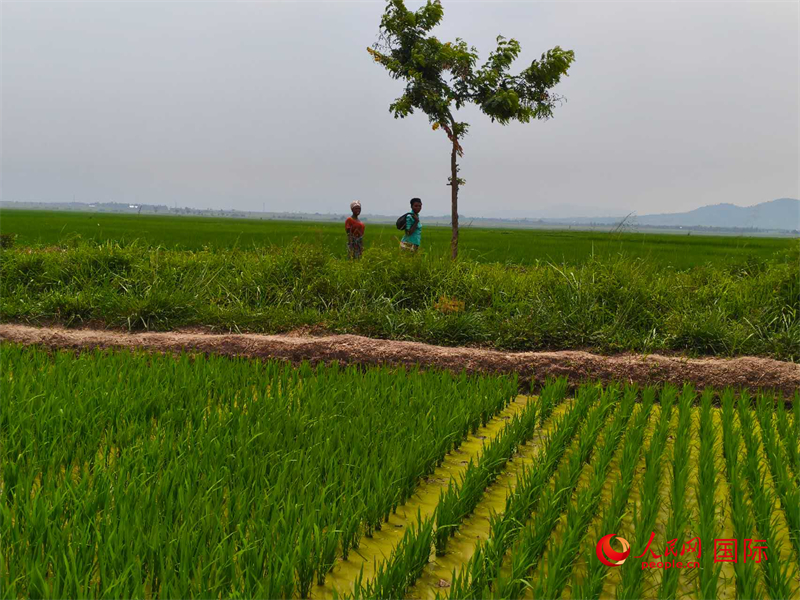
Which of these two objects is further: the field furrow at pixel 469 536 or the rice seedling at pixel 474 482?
the rice seedling at pixel 474 482

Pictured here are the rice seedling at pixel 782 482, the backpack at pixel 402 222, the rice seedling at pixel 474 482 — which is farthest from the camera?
the backpack at pixel 402 222

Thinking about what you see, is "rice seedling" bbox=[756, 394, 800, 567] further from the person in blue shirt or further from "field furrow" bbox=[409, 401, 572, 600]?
the person in blue shirt

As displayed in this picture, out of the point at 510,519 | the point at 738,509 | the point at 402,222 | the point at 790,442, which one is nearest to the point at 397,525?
the point at 510,519

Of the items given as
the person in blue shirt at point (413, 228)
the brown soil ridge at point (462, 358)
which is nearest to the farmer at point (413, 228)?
the person in blue shirt at point (413, 228)

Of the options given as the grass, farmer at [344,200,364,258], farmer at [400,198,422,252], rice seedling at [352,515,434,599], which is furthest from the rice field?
farmer at [344,200,364,258]

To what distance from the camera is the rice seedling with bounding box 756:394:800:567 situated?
2814mm

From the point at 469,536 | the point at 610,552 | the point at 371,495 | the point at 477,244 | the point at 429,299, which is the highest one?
the point at 477,244

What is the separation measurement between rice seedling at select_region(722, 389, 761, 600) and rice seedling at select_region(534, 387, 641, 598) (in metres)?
0.56

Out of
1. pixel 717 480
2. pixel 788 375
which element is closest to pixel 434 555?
pixel 717 480

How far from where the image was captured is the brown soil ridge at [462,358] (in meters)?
5.44

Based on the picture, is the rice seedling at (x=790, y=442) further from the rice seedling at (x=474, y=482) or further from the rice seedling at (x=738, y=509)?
the rice seedling at (x=474, y=482)

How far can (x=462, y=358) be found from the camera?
5.80 m

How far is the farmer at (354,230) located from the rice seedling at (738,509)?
611cm

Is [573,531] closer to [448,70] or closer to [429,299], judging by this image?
[429,299]
